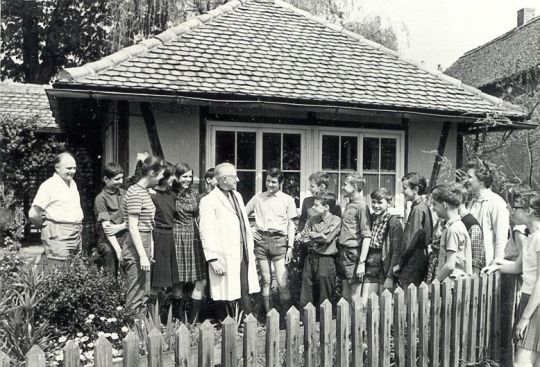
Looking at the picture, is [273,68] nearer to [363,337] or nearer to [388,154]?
[388,154]

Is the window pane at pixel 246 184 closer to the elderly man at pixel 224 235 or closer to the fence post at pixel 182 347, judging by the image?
the elderly man at pixel 224 235

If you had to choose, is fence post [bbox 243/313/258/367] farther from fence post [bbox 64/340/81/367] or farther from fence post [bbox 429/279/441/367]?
fence post [bbox 429/279/441/367]

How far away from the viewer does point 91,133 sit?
1419 cm

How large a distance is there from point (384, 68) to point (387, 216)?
4.91 meters

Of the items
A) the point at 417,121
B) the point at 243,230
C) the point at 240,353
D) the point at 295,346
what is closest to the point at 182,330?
the point at 240,353

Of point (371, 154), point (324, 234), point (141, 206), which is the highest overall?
point (371, 154)

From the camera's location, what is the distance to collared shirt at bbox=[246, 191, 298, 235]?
19.9ft

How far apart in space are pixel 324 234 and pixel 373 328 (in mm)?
2130

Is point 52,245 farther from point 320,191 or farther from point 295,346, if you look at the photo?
point 295,346

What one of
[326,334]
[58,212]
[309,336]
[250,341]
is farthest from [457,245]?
[58,212]

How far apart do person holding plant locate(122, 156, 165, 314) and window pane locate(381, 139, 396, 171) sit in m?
4.51

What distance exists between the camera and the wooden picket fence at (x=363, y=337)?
2725 mm

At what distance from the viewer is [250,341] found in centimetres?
297

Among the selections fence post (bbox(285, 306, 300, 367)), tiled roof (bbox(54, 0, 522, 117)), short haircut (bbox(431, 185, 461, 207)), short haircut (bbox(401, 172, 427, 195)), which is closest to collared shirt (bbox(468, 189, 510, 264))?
short haircut (bbox(401, 172, 427, 195))
